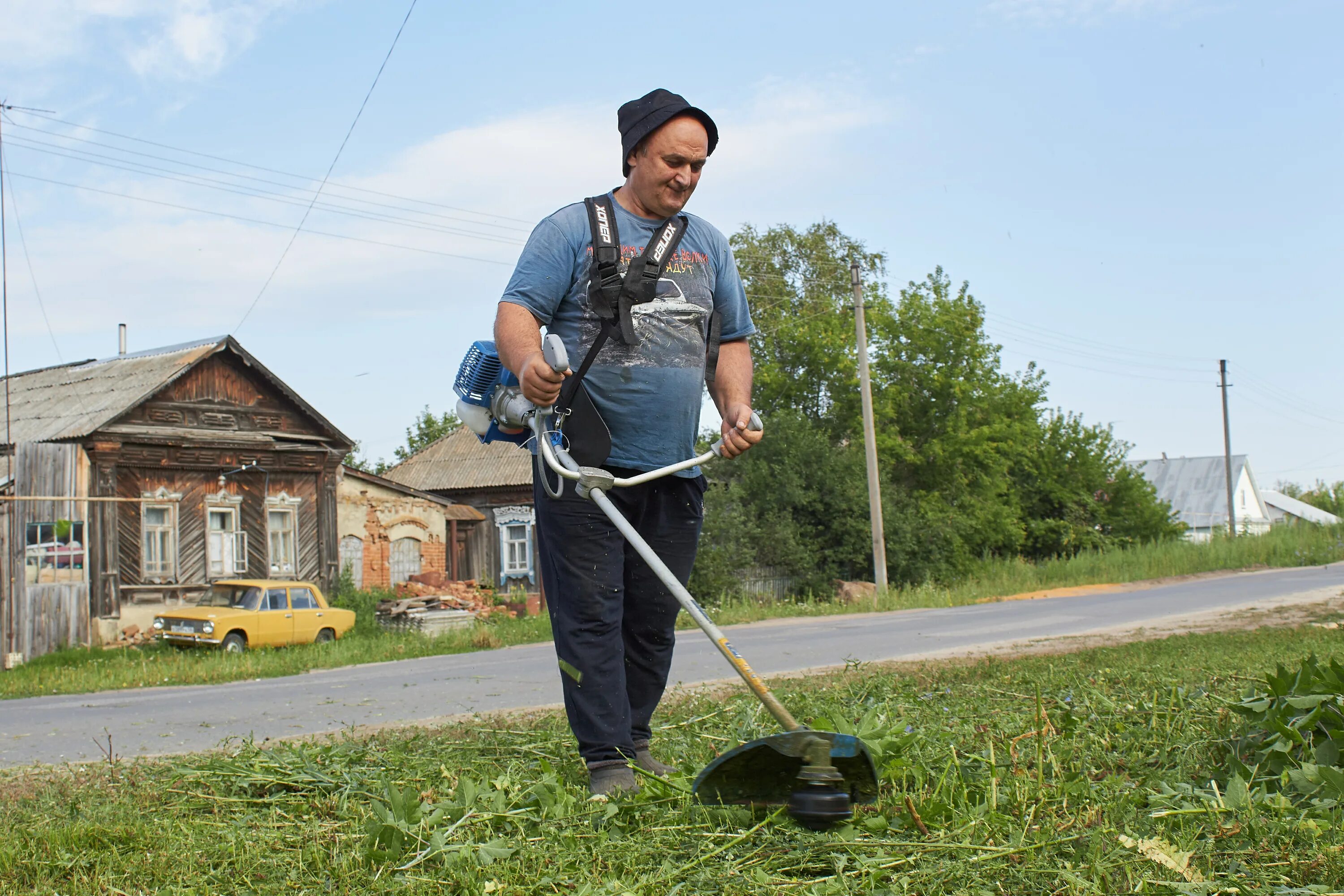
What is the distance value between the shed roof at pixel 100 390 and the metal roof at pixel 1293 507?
82.2 metres

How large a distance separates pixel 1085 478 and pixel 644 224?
4423cm

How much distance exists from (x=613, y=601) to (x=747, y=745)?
896 mm

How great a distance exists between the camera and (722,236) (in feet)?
12.6

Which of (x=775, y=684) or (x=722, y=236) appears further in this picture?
(x=775, y=684)

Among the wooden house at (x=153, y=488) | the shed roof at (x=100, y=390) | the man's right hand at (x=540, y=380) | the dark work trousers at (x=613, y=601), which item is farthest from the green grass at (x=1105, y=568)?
the man's right hand at (x=540, y=380)

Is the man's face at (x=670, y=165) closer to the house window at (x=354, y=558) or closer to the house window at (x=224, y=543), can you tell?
the house window at (x=224, y=543)

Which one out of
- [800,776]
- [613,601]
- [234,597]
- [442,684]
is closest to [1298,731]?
[800,776]

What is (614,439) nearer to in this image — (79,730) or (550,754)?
(550,754)

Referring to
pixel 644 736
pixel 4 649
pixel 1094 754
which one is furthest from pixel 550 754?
pixel 4 649

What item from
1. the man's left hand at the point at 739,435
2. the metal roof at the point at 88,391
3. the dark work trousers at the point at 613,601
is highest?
the metal roof at the point at 88,391

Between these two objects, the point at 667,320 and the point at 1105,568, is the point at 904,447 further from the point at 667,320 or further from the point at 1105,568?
the point at 667,320

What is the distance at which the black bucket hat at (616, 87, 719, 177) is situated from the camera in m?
3.38

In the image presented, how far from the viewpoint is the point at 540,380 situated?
10.00 feet

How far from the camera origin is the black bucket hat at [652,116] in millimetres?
3385
